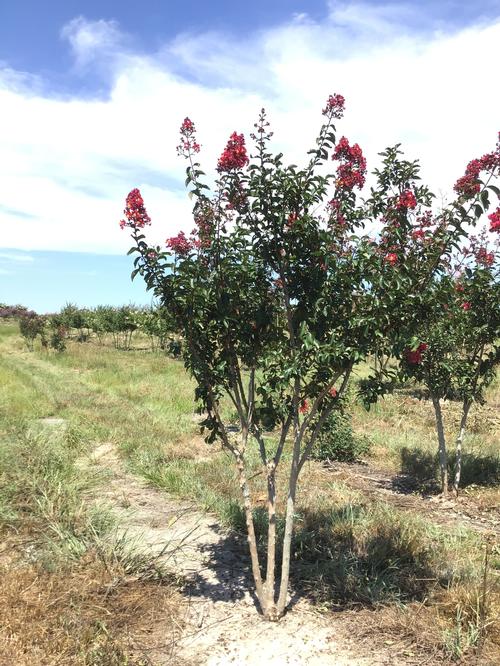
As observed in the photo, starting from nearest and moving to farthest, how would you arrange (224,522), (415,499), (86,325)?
(224,522) → (415,499) → (86,325)

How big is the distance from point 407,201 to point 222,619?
337 cm

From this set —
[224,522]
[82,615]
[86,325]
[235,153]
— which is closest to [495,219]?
[235,153]

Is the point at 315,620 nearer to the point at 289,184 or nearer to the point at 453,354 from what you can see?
the point at 289,184

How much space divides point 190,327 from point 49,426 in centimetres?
652

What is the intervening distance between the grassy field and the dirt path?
0.21 metres

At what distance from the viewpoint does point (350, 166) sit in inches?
132

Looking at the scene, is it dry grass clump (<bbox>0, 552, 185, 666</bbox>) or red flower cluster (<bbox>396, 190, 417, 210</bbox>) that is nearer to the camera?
dry grass clump (<bbox>0, 552, 185, 666</bbox>)

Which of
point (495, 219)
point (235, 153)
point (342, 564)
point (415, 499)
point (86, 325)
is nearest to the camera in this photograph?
point (235, 153)

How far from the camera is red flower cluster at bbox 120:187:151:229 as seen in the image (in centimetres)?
317

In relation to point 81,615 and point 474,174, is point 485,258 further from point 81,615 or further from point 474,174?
point 81,615

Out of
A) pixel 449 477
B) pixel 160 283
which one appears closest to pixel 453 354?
pixel 449 477

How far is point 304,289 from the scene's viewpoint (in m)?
3.52

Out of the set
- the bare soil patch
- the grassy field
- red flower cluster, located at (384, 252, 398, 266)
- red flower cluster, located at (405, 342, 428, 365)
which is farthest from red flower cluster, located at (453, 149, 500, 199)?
the bare soil patch

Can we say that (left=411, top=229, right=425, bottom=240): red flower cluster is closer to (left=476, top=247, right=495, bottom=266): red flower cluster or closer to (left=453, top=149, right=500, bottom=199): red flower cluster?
(left=453, top=149, right=500, bottom=199): red flower cluster
